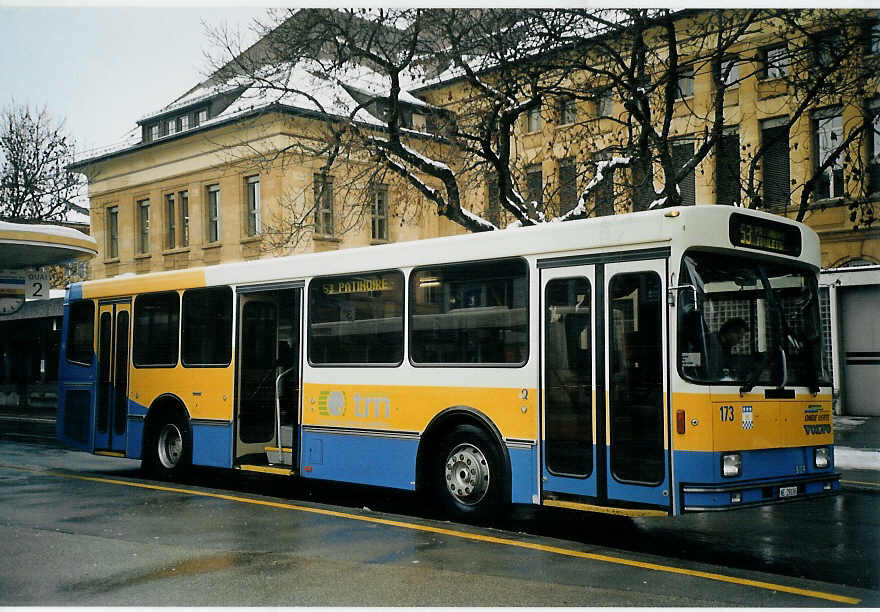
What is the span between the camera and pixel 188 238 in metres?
41.0

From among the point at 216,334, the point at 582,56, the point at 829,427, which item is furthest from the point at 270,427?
the point at 582,56

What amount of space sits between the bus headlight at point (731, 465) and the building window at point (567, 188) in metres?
12.5

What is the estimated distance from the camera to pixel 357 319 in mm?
11422

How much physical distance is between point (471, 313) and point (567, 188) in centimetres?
1279

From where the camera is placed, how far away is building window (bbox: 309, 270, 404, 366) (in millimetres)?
10938

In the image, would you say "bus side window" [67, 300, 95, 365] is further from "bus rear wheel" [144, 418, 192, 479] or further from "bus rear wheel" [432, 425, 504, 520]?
"bus rear wheel" [432, 425, 504, 520]

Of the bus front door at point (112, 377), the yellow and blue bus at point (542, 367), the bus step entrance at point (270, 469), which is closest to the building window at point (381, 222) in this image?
the bus front door at point (112, 377)

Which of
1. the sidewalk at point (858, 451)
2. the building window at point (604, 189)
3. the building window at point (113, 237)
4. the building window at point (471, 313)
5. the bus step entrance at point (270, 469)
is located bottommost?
the sidewalk at point (858, 451)

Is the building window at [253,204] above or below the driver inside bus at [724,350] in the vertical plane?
above

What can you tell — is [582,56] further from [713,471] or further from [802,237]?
[713,471]

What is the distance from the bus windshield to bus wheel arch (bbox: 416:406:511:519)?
2275mm

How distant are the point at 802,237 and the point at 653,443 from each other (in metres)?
2.64

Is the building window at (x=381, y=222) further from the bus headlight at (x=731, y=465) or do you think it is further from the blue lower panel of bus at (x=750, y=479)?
the bus headlight at (x=731, y=465)

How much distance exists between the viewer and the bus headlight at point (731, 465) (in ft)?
26.7
